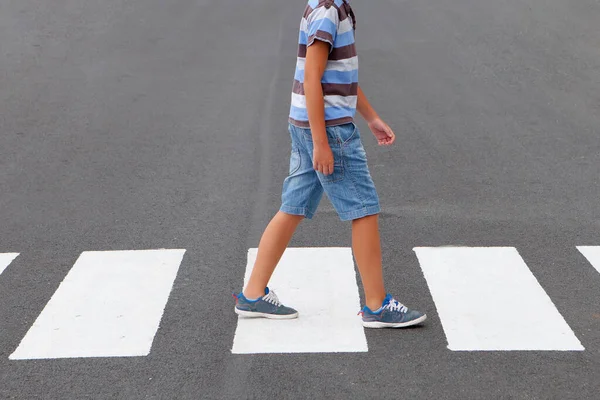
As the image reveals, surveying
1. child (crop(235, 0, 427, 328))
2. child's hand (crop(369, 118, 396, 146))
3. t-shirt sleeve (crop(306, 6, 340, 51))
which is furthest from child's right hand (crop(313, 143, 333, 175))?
child's hand (crop(369, 118, 396, 146))

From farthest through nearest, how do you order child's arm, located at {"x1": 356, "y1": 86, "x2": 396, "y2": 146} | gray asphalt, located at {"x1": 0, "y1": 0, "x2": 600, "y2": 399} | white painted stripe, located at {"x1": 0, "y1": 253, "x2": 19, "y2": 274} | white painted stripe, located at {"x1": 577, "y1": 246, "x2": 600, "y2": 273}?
white painted stripe, located at {"x1": 0, "y1": 253, "x2": 19, "y2": 274}
white painted stripe, located at {"x1": 577, "y1": 246, "x2": 600, "y2": 273}
child's arm, located at {"x1": 356, "y1": 86, "x2": 396, "y2": 146}
gray asphalt, located at {"x1": 0, "y1": 0, "x2": 600, "y2": 399}

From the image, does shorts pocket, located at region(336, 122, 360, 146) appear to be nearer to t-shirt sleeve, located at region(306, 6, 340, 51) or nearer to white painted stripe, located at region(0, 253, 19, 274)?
t-shirt sleeve, located at region(306, 6, 340, 51)

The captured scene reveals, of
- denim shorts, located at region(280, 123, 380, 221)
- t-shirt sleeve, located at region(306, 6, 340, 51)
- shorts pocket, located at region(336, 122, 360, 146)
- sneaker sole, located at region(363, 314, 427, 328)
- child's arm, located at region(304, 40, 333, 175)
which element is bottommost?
sneaker sole, located at region(363, 314, 427, 328)

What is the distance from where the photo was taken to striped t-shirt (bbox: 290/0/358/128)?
505cm

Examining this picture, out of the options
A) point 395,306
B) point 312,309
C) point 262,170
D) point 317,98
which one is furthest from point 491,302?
point 262,170

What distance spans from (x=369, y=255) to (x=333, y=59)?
1.10m

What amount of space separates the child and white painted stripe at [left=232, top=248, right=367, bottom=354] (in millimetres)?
124

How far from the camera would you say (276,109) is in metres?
11.5

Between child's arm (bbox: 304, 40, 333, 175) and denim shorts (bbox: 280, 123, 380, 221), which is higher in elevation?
child's arm (bbox: 304, 40, 333, 175)

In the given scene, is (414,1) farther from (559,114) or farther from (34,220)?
(34,220)

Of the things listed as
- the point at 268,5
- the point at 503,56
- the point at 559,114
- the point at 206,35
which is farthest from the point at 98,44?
the point at 559,114

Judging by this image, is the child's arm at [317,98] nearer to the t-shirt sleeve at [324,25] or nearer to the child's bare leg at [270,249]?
the t-shirt sleeve at [324,25]

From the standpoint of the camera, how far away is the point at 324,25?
16.5 ft

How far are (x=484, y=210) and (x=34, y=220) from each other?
349 cm
